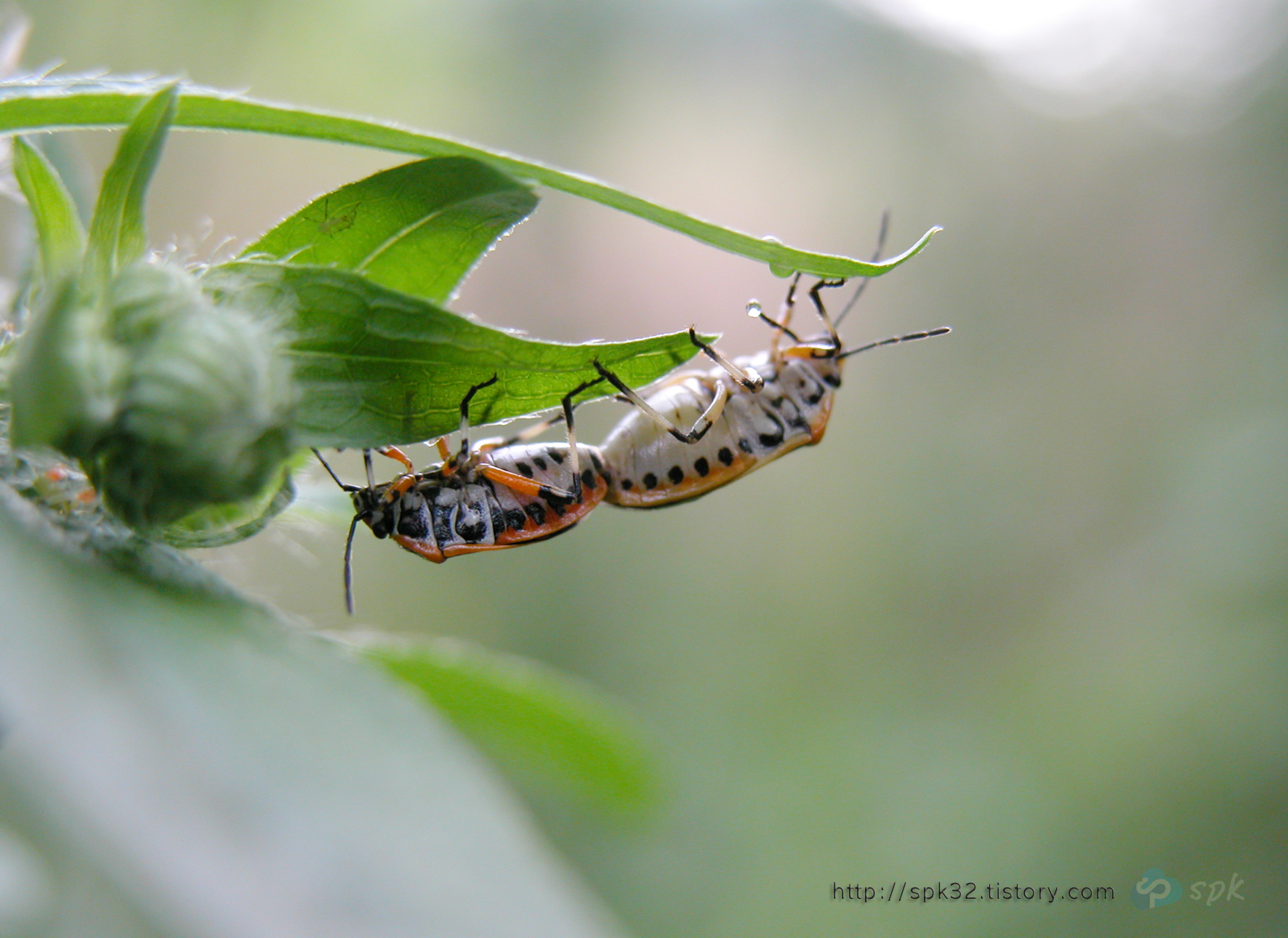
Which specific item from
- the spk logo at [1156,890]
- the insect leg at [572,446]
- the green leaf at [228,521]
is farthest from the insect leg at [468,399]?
the spk logo at [1156,890]

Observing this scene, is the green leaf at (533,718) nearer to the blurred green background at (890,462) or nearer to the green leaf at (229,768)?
the blurred green background at (890,462)

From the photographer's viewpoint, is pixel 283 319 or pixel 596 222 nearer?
pixel 283 319

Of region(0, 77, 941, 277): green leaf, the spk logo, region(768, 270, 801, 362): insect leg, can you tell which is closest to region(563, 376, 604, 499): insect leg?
region(0, 77, 941, 277): green leaf

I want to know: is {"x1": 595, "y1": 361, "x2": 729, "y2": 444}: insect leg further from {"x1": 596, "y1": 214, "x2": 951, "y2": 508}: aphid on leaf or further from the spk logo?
the spk logo

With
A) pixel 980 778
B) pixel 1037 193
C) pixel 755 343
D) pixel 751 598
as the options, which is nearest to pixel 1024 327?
pixel 1037 193

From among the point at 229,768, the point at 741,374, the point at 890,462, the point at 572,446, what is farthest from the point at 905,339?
the point at 890,462

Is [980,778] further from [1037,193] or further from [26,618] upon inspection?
[1037,193]
